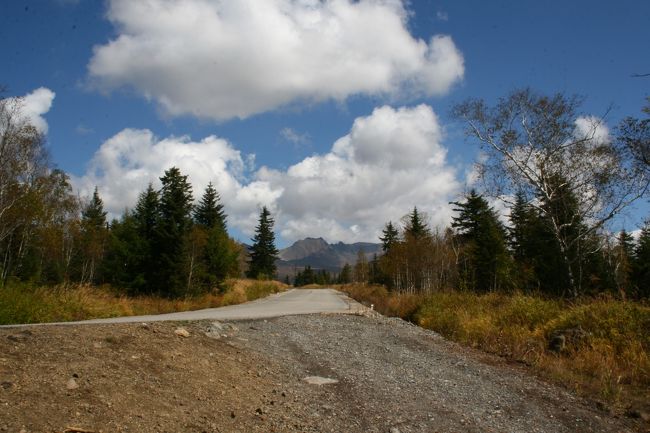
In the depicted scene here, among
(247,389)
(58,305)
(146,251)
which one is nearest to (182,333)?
(247,389)

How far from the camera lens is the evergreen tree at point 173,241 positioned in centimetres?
2975

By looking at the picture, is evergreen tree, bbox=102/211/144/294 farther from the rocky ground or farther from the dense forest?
the rocky ground

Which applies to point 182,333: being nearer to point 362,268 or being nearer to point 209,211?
point 209,211

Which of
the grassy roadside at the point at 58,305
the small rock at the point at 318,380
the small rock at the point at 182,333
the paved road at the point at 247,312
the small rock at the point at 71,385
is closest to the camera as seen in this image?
the small rock at the point at 71,385

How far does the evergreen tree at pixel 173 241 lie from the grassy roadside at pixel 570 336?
19.3 meters

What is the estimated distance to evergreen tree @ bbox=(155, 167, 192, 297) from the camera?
29.8 m

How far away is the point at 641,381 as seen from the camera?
761 cm

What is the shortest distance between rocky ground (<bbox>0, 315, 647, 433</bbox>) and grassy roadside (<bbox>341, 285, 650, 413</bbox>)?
2.88ft

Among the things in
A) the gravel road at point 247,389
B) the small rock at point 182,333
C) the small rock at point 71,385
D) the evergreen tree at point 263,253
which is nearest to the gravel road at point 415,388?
the gravel road at point 247,389

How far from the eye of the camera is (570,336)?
10.4 m

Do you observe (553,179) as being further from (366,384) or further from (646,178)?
(366,384)

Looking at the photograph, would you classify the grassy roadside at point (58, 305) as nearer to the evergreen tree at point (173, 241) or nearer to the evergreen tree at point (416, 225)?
the evergreen tree at point (173, 241)

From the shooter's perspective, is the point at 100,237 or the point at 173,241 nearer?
the point at 173,241

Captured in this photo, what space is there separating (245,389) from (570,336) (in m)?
8.28
